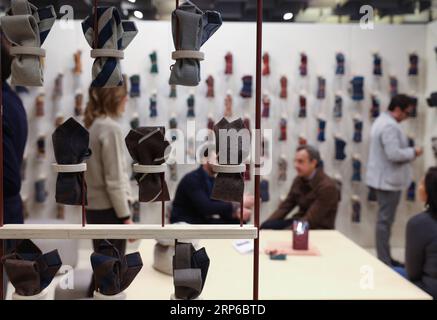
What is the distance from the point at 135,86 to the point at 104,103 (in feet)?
6.87

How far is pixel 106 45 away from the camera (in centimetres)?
108

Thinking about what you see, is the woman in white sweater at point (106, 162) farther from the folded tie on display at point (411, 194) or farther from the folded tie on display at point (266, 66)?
the folded tie on display at point (411, 194)

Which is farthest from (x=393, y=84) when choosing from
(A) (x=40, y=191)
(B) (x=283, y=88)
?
(A) (x=40, y=191)

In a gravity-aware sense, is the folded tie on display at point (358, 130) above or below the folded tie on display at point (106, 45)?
below

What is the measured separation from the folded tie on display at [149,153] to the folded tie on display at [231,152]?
0.12m

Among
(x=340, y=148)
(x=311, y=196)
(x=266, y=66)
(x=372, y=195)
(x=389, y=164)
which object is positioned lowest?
(x=372, y=195)

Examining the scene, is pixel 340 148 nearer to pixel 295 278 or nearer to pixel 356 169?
pixel 356 169

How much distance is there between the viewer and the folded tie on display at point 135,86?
4.59m

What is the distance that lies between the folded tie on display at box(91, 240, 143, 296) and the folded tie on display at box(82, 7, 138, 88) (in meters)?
0.38

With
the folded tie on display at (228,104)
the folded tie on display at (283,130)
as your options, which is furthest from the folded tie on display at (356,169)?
the folded tie on display at (228,104)

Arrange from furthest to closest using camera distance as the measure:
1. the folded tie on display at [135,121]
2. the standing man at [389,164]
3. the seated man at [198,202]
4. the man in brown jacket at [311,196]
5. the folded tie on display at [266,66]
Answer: the folded tie on display at [266,66], the folded tie on display at [135,121], the standing man at [389,164], the man in brown jacket at [311,196], the seated man at [198,202]

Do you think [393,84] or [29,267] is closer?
[29,267]

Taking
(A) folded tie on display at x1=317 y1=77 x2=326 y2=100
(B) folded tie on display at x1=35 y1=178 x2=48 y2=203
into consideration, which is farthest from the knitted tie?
(B) folded tie on display at x1=35 y1=178 x2=48 y2=203
